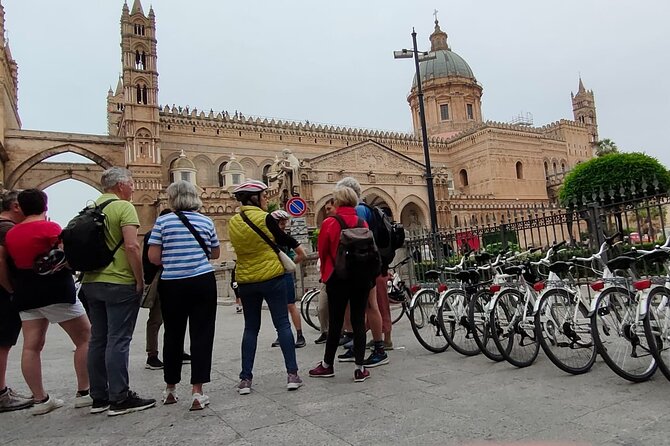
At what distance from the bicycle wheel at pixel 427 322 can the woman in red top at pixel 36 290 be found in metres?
3.32

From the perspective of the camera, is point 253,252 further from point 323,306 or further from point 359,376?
point 323,306

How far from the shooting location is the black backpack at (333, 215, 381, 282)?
4.14 metres

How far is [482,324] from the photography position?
4.88 m

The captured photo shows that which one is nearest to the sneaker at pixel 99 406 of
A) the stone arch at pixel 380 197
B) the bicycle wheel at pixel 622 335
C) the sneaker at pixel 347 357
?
the sneaker at pixel 347 357

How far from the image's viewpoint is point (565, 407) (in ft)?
10.6

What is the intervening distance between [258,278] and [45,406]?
6.43ft

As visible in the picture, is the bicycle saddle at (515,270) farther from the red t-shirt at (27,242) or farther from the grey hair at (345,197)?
the red t-shirt at (27,242)

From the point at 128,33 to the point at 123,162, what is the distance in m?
10.7

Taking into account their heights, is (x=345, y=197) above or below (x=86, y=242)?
above

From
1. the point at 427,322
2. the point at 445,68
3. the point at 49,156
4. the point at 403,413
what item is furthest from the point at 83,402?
the point at 445,68

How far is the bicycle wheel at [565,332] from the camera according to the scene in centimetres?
404

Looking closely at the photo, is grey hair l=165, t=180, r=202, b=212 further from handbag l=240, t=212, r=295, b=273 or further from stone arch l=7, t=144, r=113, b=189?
stone arch l=7, t=144, r=113, b=189

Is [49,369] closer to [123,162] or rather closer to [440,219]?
[440,219]

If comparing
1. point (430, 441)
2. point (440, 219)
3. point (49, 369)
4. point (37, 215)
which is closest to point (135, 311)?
point (37, 215)
